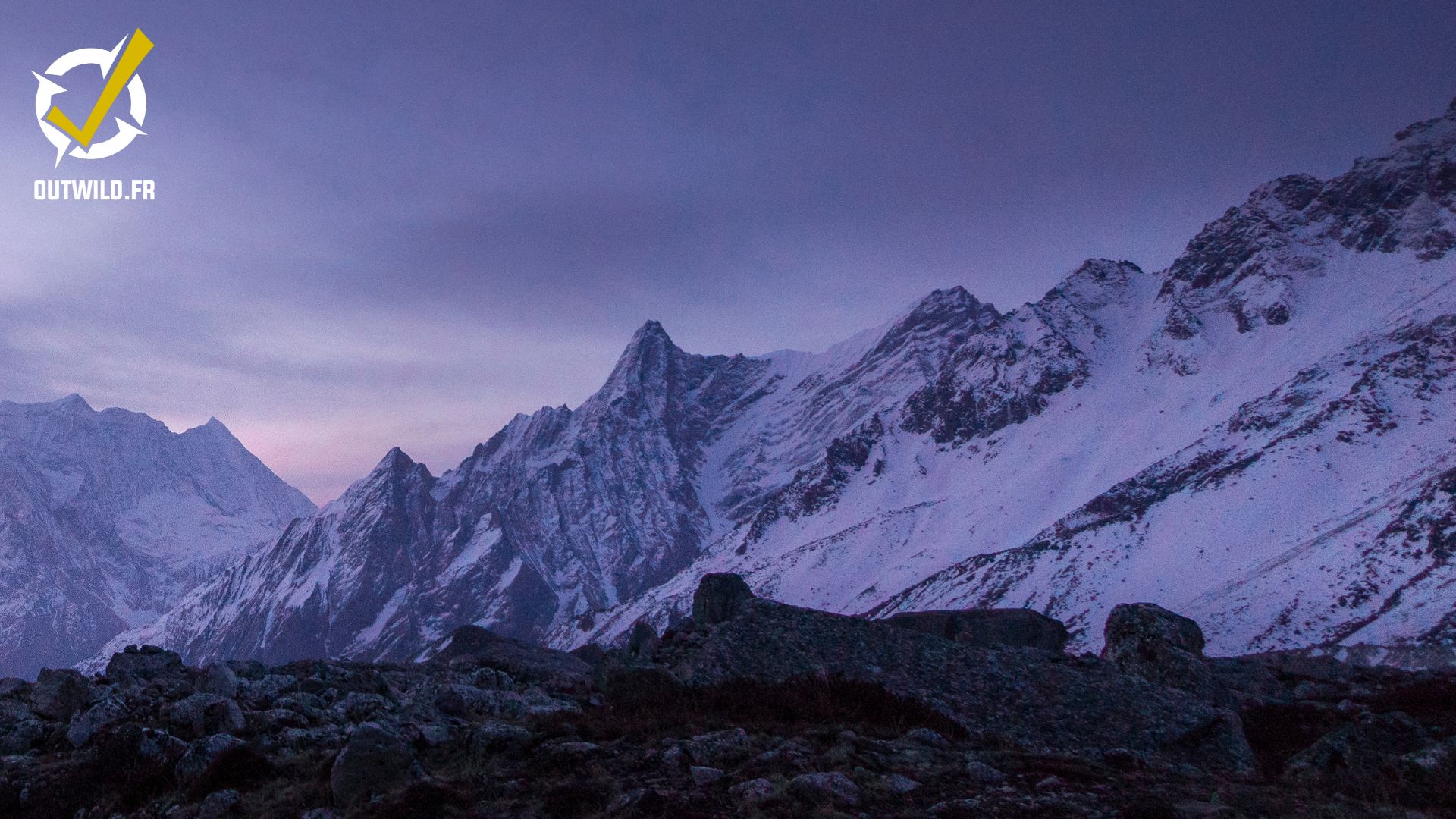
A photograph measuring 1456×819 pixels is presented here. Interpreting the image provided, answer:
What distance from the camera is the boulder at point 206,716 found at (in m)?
16.6

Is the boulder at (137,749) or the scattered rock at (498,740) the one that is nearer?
the scattered rock at (498,740)

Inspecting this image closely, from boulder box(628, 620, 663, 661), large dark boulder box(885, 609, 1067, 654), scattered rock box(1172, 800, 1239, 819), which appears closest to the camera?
scattered rock box(1172, 800, 1239, 819)

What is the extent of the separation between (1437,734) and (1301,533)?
15848 cm

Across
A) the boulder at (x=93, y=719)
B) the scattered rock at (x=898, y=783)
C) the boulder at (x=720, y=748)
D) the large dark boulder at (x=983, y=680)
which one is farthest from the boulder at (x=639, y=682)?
the boulder at (x=93, y=719)

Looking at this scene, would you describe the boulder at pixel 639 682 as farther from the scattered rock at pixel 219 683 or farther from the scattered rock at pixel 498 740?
the scattered rock at pixel 219 683

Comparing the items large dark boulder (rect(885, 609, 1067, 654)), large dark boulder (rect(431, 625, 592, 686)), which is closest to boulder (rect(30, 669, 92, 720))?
large dark boulder (rect(431, 625, 592, 686))

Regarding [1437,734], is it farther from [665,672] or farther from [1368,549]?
[1368,549]

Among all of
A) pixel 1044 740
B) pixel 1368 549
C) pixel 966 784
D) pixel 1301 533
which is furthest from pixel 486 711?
pixel 1301 533

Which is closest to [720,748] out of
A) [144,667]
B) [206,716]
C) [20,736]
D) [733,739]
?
[733,739]

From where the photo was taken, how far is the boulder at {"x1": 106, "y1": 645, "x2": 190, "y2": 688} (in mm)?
23406

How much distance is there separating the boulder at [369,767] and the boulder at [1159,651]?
695 inches

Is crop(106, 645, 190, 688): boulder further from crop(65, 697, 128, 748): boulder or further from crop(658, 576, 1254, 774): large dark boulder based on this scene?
crop(658, 576, 1254, 774): large dark boulder

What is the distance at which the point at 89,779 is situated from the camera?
15086mm

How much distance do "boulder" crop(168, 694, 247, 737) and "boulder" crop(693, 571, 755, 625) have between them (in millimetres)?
12081
